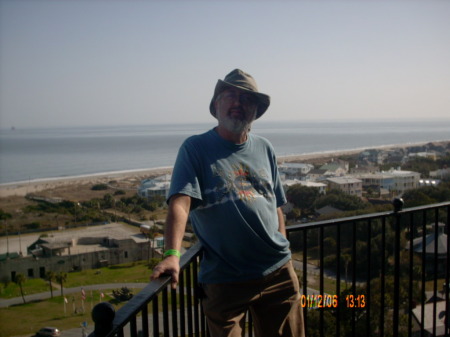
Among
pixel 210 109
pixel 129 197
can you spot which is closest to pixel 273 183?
pixel 210 109

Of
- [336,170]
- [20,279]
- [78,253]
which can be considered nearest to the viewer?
[20,279]

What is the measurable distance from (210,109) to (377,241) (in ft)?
41.5

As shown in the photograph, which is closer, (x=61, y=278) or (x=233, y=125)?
(x=233, y=125)

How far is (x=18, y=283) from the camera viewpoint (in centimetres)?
1720

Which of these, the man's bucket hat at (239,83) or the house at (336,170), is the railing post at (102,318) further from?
the house at (336,170)

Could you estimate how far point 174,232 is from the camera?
5.66 ft

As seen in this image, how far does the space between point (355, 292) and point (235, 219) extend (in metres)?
1.35

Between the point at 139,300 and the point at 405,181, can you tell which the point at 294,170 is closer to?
the point at 405,181

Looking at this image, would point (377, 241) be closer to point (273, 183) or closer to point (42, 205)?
point (273, 183)

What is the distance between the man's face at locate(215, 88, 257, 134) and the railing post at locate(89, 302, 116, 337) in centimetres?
112

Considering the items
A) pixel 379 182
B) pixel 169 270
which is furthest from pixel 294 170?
pixel 169 270

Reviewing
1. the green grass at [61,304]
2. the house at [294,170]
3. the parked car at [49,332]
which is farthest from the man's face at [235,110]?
the house at [294,170]

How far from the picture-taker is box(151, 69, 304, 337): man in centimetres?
193

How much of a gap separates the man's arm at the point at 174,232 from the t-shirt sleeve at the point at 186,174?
1.2 inches
